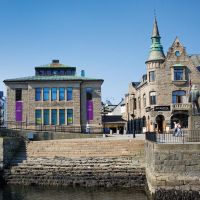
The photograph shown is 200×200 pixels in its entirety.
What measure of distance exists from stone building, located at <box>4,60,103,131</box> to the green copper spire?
932 centimetres

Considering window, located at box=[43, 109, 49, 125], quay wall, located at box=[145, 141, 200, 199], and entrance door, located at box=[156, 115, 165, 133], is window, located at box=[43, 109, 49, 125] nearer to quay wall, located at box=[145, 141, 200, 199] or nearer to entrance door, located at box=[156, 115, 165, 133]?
entrance door, located at box=[156, 115, 165, 133]

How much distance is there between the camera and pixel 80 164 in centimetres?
3616

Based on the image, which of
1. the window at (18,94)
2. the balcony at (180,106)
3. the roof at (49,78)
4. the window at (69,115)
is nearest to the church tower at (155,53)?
the balcony at (180,106)

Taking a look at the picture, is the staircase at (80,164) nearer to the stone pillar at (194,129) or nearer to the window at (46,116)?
the stone pillar at (194,129)

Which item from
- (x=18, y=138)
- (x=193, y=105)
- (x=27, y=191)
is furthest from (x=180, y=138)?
(x=18, y=138)

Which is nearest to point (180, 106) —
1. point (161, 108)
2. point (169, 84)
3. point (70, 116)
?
point (161, 108)

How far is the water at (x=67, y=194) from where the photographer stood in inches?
1137

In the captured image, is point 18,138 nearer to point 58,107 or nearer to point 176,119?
point 58,107

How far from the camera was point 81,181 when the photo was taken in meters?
34.1

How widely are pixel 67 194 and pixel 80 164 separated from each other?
6.11 metres

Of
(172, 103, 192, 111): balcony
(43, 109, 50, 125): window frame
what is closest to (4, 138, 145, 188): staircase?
(43, 109, 50, 125): window frame

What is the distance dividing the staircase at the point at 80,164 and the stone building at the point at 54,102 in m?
15.5

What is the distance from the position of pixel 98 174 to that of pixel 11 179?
765 centimetres

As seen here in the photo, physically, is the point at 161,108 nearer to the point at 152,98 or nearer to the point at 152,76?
the point at 152,98
